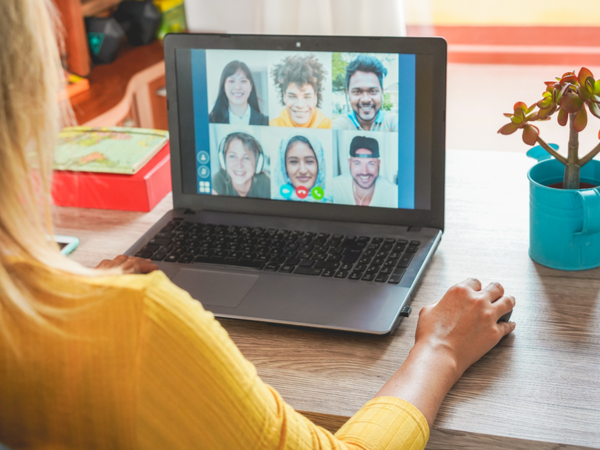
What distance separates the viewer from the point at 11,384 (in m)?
0.51

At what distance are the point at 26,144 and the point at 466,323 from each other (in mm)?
516

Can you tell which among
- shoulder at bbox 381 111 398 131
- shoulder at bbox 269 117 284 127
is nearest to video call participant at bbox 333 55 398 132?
shoulder at bbox 381 111 398 131

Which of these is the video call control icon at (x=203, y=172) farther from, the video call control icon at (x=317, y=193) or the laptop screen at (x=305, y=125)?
the video call control icon at (x=317, y=193)

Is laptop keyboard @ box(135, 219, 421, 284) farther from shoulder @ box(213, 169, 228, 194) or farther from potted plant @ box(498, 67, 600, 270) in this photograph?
potted plant @ box(498, 67, 600, 270)

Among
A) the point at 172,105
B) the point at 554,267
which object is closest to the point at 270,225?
the point at 172,105

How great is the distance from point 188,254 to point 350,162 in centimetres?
29

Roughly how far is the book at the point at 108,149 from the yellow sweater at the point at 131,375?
689mm

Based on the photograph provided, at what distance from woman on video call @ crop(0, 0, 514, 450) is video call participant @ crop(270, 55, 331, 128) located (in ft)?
1.68

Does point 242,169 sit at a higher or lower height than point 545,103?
lower

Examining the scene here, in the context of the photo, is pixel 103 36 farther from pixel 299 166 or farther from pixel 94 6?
pixel 299 166

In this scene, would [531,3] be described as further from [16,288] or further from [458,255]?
[16,288]

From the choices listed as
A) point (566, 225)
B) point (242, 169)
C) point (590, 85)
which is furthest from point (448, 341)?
point (242, 169)

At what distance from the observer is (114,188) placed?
116 cm


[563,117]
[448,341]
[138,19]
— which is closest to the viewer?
[448,341]
